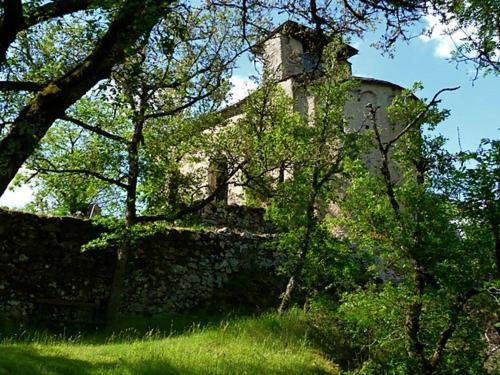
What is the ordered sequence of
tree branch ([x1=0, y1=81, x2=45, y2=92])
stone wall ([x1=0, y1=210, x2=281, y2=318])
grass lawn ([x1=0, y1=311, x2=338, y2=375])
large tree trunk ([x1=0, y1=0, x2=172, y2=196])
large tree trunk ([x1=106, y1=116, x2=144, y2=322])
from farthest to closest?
1. large tree trunk ([x1=106, y1=116, x2=144, y2=322])
2. stone wall ([x1=0, y1=210, x2=281, y2=318])
3. grass lawn ([x1=0, y1=311, x2=338, y2=375])
4. tree branch ([x1=0, y1=81, x2=45, y2=92])
5. large tree trunk ([x1=0, y1=0, x2=172, y2=196])

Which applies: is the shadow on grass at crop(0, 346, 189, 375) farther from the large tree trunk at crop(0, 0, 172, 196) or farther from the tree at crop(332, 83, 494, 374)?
the large tree trunk at crop(0, 0, 172, 196)

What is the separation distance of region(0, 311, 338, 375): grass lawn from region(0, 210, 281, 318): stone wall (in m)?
1.21

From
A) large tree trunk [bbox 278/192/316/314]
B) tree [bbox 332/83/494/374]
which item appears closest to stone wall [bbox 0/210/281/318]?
large tree trunk [bbox 278/192/316/314]

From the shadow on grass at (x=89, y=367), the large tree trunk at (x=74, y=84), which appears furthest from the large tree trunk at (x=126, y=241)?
the large tree trunk at (x=74, y=84)

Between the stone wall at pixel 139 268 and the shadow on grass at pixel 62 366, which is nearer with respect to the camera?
the shadow on grass at pixel 62 366

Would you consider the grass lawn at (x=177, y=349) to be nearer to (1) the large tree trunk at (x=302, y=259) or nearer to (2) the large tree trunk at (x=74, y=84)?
(1) the large tree trunk at (x=302, y=259)

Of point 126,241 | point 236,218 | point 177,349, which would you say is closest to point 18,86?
point 177,349

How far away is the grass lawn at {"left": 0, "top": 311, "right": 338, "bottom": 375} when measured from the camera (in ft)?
27.2

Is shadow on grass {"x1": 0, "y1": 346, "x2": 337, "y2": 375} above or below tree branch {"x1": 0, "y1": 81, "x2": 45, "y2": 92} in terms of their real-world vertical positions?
below

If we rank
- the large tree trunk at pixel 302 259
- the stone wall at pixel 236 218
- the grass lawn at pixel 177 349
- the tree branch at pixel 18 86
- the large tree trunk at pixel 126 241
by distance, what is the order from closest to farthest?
the tree branch at pixel 18 86 → the grass lawn at pixel 177 349 → the large tree trunk at pixel 302 259 → the large tree trunk at pixel 126 241 → the stone wall at pixel 236 218

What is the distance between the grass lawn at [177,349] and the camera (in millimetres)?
8305

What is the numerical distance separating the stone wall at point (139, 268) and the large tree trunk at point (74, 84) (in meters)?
7.40

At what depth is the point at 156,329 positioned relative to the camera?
11906mm

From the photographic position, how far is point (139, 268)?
45.1 feet
